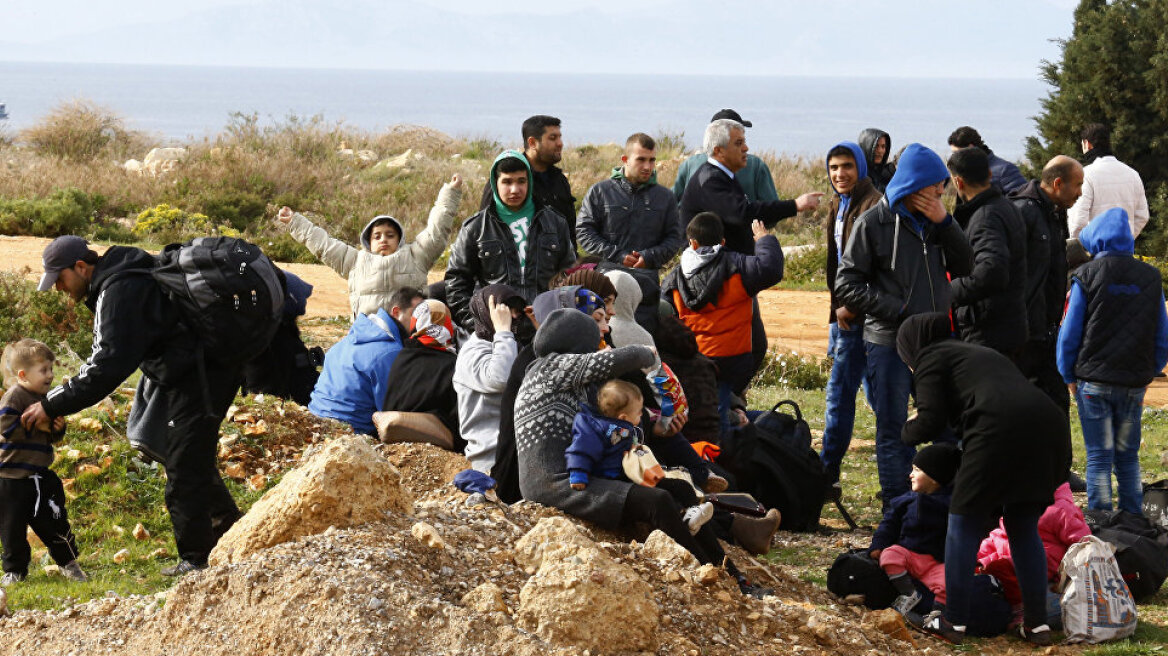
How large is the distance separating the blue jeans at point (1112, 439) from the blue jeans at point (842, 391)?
123cm

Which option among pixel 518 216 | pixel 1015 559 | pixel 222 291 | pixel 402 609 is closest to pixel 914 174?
pixel 1015 559

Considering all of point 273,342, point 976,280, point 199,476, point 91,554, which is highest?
point 976,280

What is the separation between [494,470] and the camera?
627 centimetres

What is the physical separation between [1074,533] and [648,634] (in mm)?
2559

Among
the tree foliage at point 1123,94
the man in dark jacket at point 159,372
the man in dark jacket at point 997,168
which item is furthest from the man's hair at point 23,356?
the tree foliage at point 1123,94

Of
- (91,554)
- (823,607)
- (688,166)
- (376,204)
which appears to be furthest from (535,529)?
(376,204)

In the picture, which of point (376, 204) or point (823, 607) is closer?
point (823, 607)

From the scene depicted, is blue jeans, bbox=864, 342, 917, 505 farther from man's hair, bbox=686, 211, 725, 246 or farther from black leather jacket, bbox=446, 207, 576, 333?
black leather jacket, bbox=446, 207, 576, 333

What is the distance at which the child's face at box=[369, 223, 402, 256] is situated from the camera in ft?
30.5

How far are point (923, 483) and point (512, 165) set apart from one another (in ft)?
10.4

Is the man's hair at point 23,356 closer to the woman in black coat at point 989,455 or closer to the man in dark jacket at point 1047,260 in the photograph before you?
the woman in black coat at point 989,455

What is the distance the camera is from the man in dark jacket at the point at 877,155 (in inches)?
355

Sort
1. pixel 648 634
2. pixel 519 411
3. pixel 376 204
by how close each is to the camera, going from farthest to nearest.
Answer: pixel 376 204, pixel 519 411, pixel 648 634

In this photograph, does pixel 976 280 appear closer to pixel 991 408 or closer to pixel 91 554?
pixel 991 408
